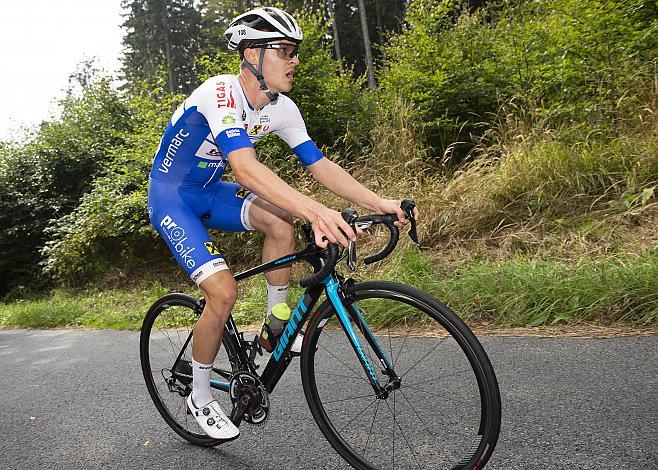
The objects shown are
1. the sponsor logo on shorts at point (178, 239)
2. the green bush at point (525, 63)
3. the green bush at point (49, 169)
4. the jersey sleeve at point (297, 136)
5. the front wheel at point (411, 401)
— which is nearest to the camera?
the front wheel at point (411, 401)

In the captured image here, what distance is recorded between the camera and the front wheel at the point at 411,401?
6.71ft

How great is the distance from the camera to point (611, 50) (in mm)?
7309

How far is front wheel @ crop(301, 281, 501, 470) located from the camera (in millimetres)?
2045

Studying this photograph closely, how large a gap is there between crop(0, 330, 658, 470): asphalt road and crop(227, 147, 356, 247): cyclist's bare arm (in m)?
1.29

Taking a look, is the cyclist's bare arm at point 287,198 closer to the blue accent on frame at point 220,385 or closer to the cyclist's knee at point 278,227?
the cyclist's knee at point 278,227

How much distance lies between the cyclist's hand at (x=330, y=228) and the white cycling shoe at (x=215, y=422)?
1.25 meters

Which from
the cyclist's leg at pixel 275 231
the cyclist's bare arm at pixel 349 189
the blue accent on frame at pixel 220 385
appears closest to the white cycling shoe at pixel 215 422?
the blue accent on frame at pixel 220 385

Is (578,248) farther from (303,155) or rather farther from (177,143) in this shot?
(177,143)

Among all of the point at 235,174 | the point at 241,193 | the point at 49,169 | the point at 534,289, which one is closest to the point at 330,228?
the point at 235,174

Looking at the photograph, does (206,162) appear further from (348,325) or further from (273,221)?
(348,325)

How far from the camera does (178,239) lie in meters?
2.80

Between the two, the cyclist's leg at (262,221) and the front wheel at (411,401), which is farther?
the cyclist's leg at (262,221)

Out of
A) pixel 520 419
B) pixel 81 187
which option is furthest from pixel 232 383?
pixel 81 187

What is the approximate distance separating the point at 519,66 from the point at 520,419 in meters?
7.21
